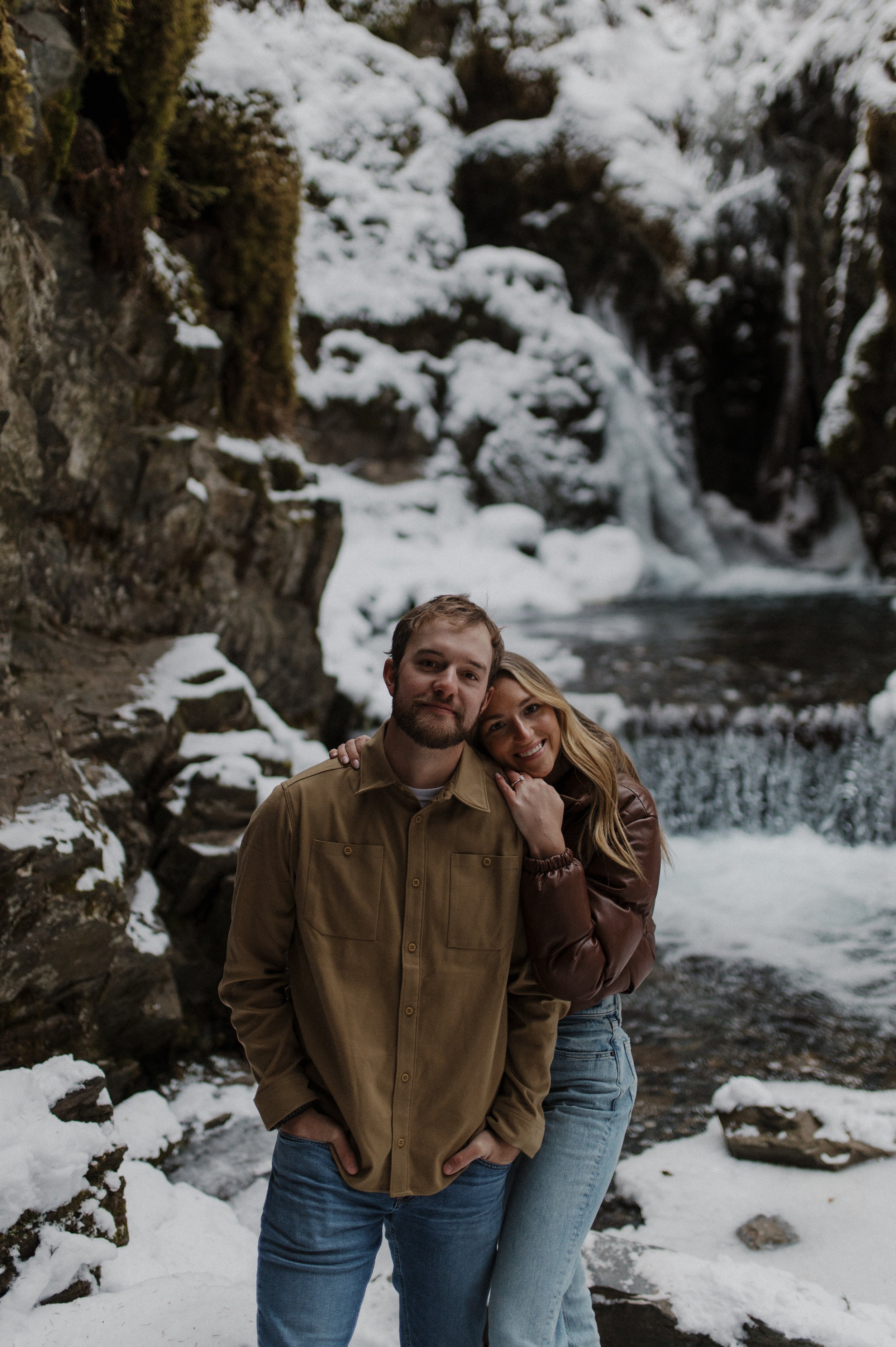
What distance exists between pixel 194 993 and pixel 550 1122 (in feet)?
9.41

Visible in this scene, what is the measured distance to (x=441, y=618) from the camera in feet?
6.02

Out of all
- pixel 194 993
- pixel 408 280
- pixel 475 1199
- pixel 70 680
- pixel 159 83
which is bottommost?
pixel 194 993

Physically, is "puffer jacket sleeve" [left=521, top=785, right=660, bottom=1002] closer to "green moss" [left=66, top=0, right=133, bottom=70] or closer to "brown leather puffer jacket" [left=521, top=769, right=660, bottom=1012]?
"brown leather puffer jacket" [left=521, top=769, right=660, bottom=1012]

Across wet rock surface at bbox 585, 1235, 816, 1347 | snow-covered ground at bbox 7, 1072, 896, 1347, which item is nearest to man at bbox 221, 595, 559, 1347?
snow-covered ground at bbox 7, 1072, 896, 1347

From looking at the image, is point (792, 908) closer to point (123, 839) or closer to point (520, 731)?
point (123, 839)

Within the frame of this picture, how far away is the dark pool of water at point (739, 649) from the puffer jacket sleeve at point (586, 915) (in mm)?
6692

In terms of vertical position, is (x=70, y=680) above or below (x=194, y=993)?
above

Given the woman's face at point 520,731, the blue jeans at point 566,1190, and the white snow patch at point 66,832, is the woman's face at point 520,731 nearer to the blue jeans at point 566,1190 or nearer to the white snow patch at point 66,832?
the blue jeans at point 566,1190

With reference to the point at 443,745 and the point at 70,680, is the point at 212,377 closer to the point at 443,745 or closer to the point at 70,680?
the point at 70,680

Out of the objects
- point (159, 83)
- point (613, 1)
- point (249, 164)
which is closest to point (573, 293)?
point (613, 1)

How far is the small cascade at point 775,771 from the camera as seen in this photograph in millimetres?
7273

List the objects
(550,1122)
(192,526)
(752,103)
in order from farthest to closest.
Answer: (752,103) → (192,526) → (550,1122)

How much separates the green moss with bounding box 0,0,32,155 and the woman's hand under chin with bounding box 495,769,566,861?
328 centimetres

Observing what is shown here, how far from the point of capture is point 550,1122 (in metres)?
1.90
